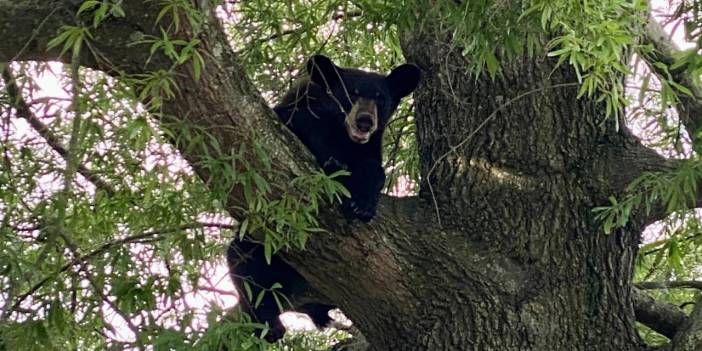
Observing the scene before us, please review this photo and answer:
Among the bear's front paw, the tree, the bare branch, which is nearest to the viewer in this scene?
the tree

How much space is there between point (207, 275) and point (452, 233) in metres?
1.38

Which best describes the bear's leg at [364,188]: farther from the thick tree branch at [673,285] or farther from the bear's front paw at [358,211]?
the thick tree branch at [673,285]

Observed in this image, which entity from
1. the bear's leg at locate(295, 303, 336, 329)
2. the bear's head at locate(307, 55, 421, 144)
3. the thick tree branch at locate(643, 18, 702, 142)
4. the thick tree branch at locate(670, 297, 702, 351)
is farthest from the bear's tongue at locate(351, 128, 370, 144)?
the thick tree branch at locate(670, 297, 702, 351)

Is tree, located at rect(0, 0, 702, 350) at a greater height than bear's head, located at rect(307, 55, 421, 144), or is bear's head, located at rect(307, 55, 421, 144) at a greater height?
bear's head, located at rect(307, 55, 421, 144)

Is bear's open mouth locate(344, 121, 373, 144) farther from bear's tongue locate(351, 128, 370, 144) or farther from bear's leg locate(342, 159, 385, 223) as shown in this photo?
bear's leg locate(342, 159, 385, 223)

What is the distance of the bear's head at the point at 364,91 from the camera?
16.3 ft

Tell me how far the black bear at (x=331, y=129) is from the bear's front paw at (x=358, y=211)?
0.27 meters

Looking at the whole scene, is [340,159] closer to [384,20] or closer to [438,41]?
[438,41]

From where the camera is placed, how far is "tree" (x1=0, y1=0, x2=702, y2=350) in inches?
136

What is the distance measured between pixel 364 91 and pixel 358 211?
120 centimetres

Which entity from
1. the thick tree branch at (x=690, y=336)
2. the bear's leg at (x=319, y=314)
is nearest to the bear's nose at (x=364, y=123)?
the bear's leg at (x=319, y=314)

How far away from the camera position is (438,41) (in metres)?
4.56

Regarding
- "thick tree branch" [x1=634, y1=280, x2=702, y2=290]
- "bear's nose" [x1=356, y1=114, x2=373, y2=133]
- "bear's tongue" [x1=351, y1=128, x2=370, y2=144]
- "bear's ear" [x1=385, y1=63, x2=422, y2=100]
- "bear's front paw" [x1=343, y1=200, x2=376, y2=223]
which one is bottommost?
"thick tree branch" [x1=634, y1=280, x2=702, y2=290]

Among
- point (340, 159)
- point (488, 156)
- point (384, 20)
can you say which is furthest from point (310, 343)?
point (384, 20)
